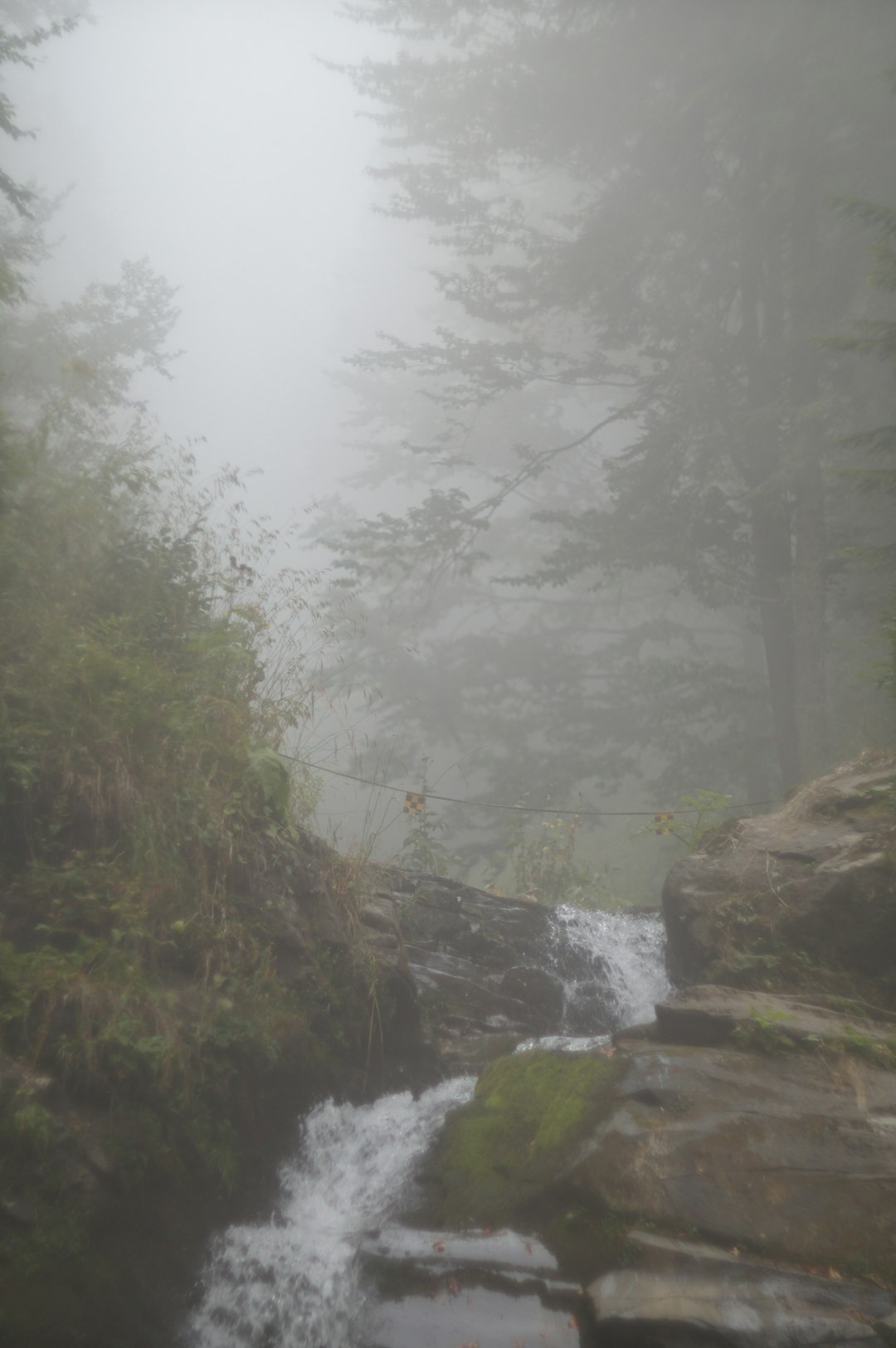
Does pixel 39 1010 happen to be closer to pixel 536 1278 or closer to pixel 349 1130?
pixel 349 1130

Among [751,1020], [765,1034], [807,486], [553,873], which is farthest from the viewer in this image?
[807,486]

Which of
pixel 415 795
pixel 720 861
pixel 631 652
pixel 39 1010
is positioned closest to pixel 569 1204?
pixel 39 1010

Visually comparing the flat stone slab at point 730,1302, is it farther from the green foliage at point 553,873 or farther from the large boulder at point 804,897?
the green foliage at point 553,873

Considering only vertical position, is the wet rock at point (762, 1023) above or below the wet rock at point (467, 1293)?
above

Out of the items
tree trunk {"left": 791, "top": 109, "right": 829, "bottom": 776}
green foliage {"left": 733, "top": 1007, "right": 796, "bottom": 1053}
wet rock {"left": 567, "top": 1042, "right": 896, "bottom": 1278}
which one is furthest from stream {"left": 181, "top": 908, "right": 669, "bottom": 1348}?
tree trunk {"left": 791, "top": 109, "right": 829, "bottom": 776}

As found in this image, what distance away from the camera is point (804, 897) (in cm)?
525

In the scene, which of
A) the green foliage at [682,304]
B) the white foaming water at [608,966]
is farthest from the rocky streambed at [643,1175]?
the green foliage at [682,304]

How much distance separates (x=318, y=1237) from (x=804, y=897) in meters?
3.80

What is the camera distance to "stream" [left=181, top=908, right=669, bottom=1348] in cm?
302

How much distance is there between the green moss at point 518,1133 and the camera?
354 centimetres

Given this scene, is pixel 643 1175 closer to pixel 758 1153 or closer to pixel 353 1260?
pixel 758 1153

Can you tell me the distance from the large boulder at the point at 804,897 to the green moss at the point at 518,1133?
5.60ft

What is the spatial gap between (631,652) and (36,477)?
568 inches

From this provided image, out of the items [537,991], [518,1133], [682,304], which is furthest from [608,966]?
[682,304]
